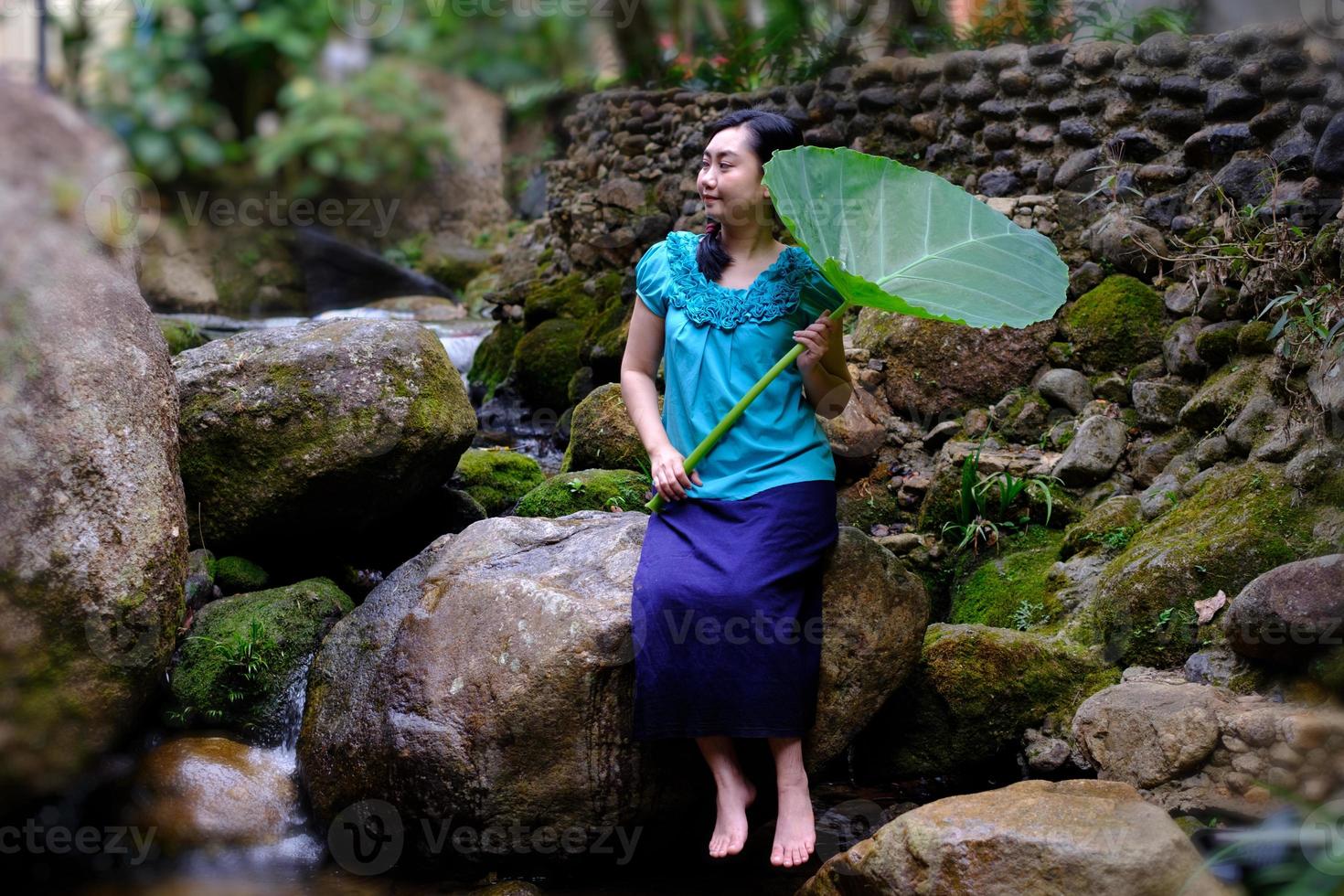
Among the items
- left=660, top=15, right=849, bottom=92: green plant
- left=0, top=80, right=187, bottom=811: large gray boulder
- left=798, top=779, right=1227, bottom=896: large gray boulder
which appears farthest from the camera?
left=660, top=15, right=849, bottom=92: green plant

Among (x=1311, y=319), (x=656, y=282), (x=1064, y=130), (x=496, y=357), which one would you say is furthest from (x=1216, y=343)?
(x=496, y=357)

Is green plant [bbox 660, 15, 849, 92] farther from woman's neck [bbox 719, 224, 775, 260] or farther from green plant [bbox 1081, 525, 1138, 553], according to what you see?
woman's neck [bbox 719, 224, 775, 260]

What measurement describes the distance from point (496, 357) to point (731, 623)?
5.35 metres

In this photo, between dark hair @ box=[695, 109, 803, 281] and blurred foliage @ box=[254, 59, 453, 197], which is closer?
blurred foliage @ box=[254, 59, 453, 197]

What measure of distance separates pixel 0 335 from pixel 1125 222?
16.0 feet

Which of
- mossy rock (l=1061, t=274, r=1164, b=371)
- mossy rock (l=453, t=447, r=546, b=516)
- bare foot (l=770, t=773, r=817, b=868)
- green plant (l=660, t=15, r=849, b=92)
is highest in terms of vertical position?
green plant (l=660, t=15, r=849, b=92)

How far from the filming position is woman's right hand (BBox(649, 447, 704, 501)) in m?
2.81

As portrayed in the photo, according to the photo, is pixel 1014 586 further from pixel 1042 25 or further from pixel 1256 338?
pixel 1042 25

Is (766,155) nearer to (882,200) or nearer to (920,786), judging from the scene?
(882,200)

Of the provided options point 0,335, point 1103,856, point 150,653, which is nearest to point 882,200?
point 1103,856

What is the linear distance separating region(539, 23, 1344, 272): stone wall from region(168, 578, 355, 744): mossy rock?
3966 mm

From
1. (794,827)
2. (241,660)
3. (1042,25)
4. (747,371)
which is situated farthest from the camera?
(1042,25)

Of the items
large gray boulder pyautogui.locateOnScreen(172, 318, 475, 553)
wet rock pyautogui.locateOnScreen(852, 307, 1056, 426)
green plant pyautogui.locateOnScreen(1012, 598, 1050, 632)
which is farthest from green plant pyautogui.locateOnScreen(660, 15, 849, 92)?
large gray boulder pyautogui.locateOnScreen(172, 318, 475, 553)

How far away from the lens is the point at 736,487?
112 inches
